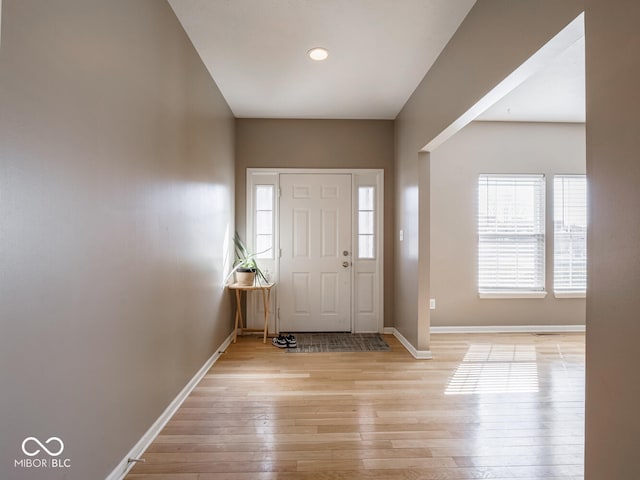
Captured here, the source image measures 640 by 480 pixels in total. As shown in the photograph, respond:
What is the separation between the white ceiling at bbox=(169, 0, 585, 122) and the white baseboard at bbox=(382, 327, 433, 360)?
270 centimetres

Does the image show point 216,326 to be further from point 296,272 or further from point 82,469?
point 82,469

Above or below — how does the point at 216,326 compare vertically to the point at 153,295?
below

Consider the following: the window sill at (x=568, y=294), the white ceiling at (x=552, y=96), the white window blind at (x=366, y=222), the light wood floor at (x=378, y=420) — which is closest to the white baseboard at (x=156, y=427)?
the light wood floor at (x=378, y=420)

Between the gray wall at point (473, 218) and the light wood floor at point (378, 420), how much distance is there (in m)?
0.96

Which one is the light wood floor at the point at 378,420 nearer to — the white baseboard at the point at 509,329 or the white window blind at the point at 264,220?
the white baseboard at the point at 509,329

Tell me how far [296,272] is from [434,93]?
2603 millimetres

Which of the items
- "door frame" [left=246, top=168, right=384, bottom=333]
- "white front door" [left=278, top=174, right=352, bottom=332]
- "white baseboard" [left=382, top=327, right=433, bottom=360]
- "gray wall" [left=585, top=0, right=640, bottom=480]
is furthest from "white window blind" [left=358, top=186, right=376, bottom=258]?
"gray wall" [left=585, top=0, right=640, bottom=480]

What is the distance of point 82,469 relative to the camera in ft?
4.63

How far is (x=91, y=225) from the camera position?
146cm

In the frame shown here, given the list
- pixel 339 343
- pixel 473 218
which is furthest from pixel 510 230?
pixel 339 343

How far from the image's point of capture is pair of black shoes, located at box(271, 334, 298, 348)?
391 centimetres

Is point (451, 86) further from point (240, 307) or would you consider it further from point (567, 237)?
point (240, 307)

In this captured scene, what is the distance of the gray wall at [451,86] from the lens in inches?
67.7

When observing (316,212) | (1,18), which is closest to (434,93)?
(316,212)
